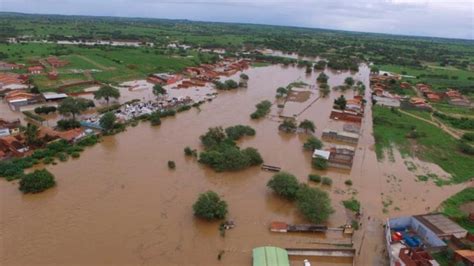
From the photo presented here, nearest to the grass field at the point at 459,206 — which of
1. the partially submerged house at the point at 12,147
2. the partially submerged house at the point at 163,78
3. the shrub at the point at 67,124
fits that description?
the partially submerged house at the point at 12,147

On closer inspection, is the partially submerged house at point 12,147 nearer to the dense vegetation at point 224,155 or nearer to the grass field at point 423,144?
the dense vegetation at point 224,155

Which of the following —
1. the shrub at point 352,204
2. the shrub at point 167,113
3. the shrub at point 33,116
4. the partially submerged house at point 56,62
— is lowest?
the shrub at point 352,204

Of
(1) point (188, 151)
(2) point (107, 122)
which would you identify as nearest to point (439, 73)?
(1) point (188, 151)

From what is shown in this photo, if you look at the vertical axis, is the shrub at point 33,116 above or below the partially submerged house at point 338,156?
below

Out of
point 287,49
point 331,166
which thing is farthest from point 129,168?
point 287,49

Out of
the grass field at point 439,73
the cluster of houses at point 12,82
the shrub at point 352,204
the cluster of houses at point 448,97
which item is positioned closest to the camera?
the shrub at point 352,204

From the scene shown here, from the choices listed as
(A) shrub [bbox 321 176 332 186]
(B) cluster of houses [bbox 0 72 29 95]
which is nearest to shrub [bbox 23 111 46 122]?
(B) cluster of houses [bbox 0 72 29 95]

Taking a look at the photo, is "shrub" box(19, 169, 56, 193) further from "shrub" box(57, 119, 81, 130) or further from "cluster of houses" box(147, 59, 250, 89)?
"cluster of houses" box(147, 59, 250, 89)

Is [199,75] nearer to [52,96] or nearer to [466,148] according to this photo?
[52,96]
